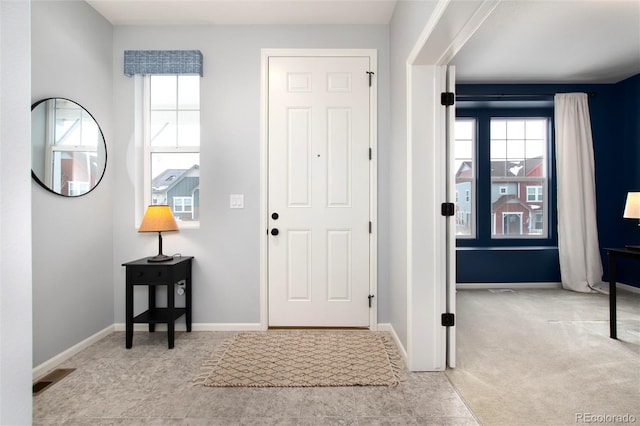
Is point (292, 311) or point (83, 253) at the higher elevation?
point (83, 253)

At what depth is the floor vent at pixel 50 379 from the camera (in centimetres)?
196

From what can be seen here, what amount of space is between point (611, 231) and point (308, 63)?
4556mm

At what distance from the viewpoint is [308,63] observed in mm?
2875

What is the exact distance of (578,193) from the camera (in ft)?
13.4

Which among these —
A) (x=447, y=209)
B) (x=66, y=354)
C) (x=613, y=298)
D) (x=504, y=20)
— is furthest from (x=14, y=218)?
(x=613, y=298)

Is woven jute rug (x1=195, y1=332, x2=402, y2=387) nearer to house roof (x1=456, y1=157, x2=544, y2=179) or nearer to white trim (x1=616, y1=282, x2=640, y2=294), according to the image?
house roof (x1=456, y1=157, x2=544, y2=179)

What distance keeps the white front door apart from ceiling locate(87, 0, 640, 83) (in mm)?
368

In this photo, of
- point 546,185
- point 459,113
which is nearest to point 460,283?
point 546,185

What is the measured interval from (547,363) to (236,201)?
270 cm

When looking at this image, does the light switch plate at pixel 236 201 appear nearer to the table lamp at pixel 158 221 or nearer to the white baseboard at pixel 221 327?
the table lamp at pixel 158 221

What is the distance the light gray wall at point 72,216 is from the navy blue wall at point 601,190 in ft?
13.3

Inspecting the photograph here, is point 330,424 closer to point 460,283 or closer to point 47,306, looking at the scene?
point 47,306

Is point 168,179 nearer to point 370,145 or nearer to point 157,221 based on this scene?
point 157,221

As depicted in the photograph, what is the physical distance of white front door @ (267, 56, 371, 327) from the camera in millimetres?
2875
